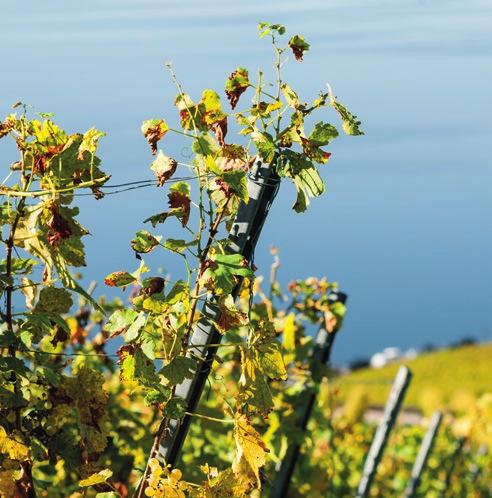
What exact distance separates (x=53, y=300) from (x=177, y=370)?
14.3 inches

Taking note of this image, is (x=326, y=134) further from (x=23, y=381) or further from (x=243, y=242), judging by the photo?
(x=23, y=381)

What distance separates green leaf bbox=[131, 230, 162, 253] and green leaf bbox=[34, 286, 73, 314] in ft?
0.79

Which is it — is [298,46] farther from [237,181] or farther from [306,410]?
[306,410]

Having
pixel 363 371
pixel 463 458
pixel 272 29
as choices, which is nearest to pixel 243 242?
pixel 272 29

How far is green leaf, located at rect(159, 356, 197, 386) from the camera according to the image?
2254mm

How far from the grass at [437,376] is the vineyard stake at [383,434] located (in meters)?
18.9

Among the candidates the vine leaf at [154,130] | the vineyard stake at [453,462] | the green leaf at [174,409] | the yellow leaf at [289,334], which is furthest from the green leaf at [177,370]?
the vineyard stake at [453,462]

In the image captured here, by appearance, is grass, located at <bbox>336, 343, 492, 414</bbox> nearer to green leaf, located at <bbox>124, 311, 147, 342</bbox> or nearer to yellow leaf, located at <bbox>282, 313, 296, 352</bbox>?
yellow leaf, located at <bbox>282, 313, 296, 352</bbox>

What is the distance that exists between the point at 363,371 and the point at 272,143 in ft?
112

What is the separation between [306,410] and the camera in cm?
418

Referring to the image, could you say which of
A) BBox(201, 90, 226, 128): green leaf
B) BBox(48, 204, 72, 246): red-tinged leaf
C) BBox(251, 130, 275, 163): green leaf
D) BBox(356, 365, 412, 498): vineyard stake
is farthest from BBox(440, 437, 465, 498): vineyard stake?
BBox(48, 204, 72, 246): red-tinged leaf

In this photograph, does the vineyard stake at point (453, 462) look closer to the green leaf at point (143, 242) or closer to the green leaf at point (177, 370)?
the green leaf at point (177, 370)

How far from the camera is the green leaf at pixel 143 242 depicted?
88.8 inches

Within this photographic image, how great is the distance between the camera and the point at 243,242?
2451 mm
